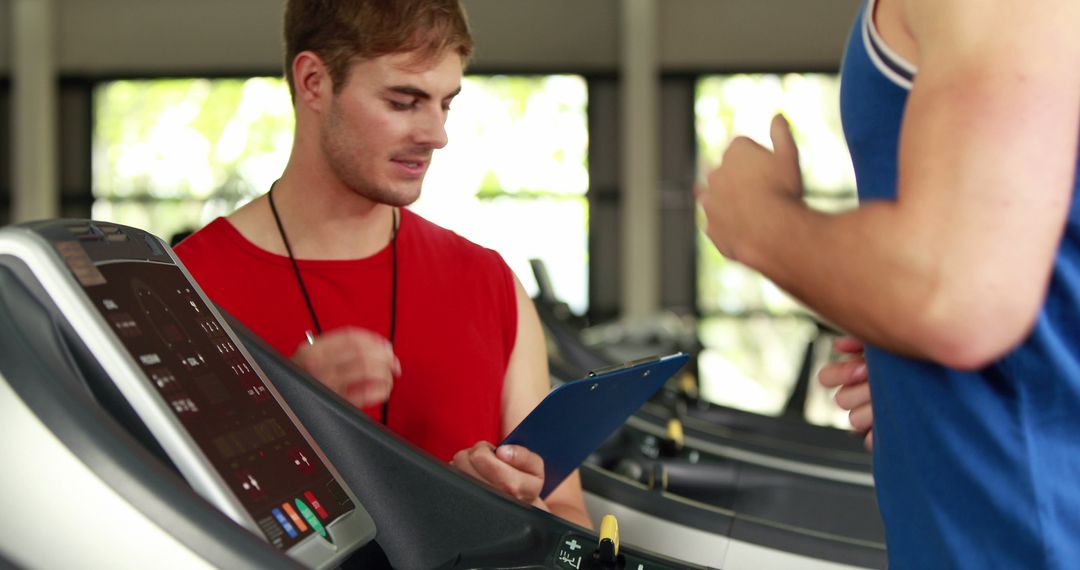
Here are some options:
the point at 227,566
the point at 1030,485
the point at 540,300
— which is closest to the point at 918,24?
the point at 1030,485

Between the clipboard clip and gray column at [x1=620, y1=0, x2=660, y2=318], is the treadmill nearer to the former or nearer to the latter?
the clipboard clip

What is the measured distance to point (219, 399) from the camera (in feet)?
2.92

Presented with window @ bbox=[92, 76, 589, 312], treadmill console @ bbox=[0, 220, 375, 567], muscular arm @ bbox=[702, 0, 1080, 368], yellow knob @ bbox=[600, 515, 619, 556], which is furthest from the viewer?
window @ bbox=[92, 76, 589, 312]

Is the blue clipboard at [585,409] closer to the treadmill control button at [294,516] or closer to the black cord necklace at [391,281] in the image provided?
the treadmill control button at [294,516]

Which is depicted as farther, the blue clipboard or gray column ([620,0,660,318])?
gray column ([620,0,660,318])

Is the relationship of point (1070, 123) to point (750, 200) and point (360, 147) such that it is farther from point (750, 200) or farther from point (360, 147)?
point (360, 147)

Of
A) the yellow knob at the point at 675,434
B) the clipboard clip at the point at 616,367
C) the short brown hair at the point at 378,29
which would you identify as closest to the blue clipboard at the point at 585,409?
the clipboard clip at the point at 616,367

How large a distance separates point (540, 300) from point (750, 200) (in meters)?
3.09

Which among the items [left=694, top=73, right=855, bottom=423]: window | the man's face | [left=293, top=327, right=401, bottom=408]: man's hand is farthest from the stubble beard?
[left=694, top=73, right=855, bottom=423]: window

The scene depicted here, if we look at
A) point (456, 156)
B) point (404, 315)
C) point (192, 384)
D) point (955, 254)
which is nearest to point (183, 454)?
point (192, 384)

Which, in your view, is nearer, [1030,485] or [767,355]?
[1030,485]

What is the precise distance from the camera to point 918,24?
2.42 ft

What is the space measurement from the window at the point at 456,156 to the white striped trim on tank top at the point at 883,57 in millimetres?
9074

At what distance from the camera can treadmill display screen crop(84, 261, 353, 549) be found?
2.71ft
